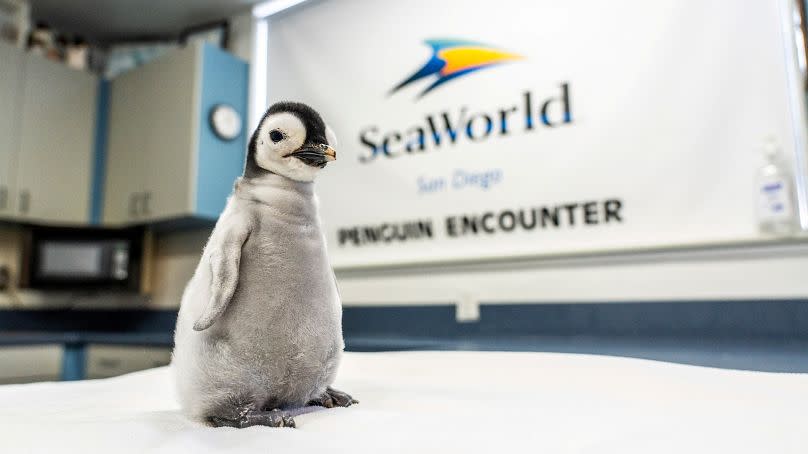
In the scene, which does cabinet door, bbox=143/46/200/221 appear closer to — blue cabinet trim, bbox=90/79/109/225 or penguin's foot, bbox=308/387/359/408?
blue cabinet trim, bbox=90/79/109/225

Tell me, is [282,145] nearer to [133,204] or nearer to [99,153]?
[133,204]

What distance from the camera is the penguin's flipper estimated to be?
496mm

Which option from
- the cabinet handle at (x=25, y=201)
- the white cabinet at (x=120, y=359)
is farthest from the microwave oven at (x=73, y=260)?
the white cabinet at (x=120, y=359)

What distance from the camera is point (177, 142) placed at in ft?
9.09

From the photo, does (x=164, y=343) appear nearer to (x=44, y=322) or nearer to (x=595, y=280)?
(x=44, y=322)

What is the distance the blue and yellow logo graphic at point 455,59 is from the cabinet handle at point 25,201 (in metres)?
1.98

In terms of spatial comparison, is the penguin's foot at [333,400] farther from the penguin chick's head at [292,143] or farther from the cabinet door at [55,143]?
the cabinet door at [55,143]

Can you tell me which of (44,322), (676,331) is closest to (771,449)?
(676,331)

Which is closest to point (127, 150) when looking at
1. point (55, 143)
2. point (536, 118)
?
point (55, 143)

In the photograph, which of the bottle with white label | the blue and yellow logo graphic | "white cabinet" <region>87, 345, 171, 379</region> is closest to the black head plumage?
the bottle with white label

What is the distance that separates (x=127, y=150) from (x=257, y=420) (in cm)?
293

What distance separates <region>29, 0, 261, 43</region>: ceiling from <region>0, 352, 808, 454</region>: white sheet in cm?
264

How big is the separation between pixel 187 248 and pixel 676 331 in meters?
2.45

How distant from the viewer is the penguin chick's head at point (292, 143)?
1.82 feet
